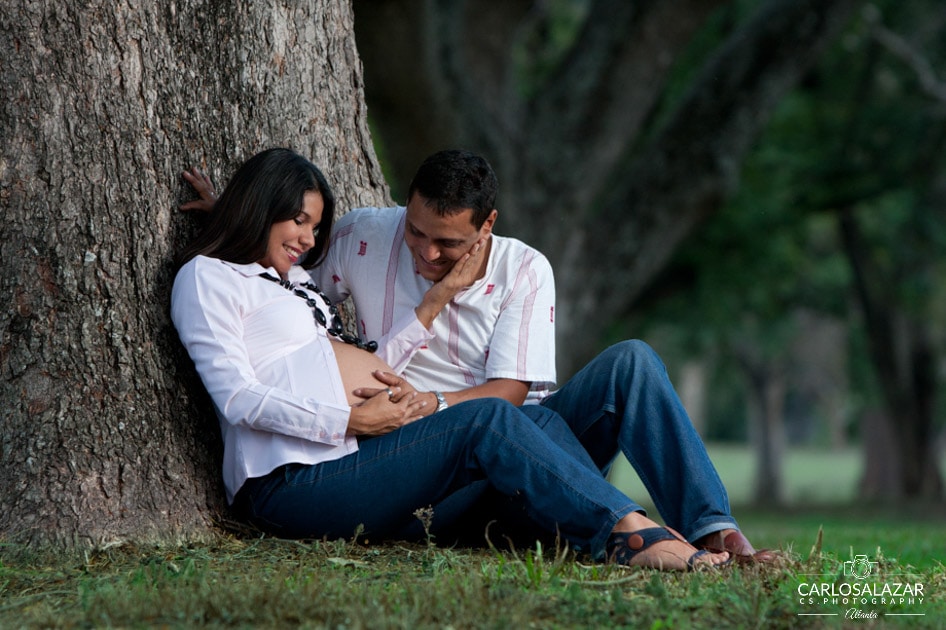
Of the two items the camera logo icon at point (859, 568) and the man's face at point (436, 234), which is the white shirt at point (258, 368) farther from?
the camera logo icon at point (859, 568)

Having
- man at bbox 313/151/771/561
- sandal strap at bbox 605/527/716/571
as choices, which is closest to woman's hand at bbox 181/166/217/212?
man at bbox 313/151/771/561

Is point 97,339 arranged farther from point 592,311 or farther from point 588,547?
point 592,311

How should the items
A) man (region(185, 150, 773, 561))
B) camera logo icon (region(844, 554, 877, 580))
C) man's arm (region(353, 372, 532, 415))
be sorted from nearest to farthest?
1. camera logo icon (region(844, 554, 877, 580))
2. man (region(185, 150, 773, 561))
3. man's arm (region(353, 372, 532, 415))

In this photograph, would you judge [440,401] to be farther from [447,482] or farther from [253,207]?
[253,207]

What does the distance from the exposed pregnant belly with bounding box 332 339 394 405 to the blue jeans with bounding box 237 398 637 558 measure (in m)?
0.25

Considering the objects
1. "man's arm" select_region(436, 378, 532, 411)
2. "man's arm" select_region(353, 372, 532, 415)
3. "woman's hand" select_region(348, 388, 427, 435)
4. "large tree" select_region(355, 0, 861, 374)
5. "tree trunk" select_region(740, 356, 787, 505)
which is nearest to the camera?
"woman's hand" select_region(348, 388, 427, 435)

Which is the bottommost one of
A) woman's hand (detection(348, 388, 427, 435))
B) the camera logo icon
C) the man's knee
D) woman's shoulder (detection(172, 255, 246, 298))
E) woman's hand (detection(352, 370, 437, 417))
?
the camera logo icon

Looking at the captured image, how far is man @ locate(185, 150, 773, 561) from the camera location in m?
4.27

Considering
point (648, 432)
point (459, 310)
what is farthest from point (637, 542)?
point (459, 310)

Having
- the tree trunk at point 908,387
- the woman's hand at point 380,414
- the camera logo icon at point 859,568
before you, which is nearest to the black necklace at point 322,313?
the woman's hand at point 380,414

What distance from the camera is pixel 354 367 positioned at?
4.38 metres

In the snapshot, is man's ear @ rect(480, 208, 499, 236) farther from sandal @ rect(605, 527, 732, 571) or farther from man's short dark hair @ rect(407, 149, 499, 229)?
sandal @ rect(605, 527, 732, 571)

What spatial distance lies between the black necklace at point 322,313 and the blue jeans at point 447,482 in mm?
501

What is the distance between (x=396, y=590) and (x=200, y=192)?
189 centimetres
